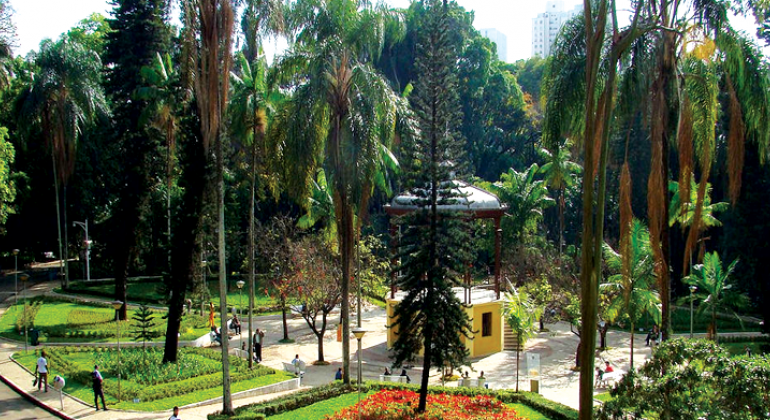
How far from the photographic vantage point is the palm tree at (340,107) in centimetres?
1778

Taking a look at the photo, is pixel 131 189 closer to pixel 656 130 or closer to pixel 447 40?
pixel 447 40

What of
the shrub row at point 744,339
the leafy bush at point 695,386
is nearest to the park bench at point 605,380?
the shrub row at point 744,339

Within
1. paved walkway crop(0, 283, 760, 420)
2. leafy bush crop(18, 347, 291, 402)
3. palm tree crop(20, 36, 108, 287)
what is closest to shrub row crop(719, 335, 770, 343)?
paved walkway crop(0, 283, 760, 420)

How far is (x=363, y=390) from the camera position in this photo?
19250mm

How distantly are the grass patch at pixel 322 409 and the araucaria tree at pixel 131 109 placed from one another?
14780 mm

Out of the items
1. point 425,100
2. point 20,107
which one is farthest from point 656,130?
point 20,107

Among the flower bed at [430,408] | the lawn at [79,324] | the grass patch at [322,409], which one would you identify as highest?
the lawn at [79,324]

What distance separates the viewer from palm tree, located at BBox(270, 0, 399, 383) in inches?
700

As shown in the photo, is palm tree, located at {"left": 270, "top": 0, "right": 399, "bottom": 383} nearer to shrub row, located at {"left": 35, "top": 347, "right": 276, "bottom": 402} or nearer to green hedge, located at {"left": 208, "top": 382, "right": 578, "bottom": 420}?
green hedge, located at {"left": 208, "top": 382, "right": 578, "bottom": 420}

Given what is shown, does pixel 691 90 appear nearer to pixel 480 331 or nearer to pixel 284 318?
pixel 480 331

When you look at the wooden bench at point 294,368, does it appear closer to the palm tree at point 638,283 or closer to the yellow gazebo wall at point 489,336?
the yellow gazebo wall at point 489,336

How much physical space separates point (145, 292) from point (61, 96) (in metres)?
11.1

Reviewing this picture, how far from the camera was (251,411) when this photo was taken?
1670 centimetres

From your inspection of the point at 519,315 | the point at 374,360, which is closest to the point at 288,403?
the point at 519,315
